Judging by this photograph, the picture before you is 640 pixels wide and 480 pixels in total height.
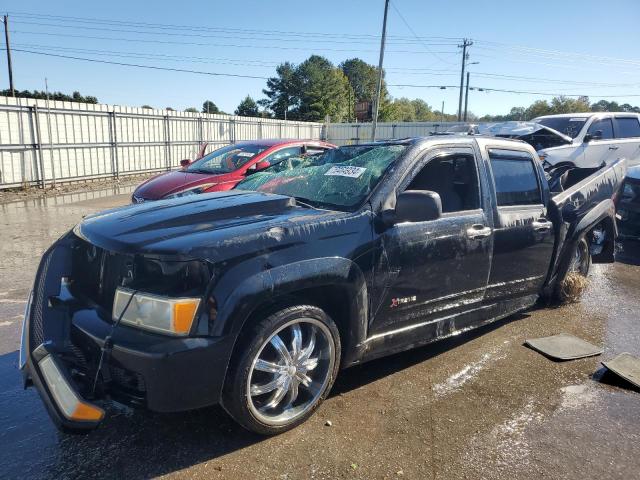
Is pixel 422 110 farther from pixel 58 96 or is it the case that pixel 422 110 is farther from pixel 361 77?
pixel 58 96

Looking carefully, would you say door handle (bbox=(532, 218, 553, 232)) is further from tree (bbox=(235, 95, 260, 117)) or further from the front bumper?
tree (bbox=(235, 95, 260, 117))

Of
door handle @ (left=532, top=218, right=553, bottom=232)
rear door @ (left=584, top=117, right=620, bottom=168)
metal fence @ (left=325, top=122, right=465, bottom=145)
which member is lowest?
door handle @ (left=532, top=218, right=553, bottom=232)

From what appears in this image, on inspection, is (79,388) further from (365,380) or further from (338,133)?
(338,133)

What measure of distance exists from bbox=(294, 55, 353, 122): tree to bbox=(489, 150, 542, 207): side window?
239ft

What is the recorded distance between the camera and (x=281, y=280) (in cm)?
260

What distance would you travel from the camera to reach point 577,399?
3.37 metres

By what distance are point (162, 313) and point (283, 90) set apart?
8805 cm

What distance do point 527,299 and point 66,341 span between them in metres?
3.72

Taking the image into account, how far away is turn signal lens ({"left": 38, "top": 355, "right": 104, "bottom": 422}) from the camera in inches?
90.7

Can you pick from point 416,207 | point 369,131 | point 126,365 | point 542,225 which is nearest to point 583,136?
point 542,225

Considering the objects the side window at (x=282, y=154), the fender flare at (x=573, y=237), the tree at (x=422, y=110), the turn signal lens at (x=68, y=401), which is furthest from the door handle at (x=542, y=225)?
the tree at (x=422, y=110)

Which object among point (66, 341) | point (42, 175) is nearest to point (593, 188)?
point (66, 341)

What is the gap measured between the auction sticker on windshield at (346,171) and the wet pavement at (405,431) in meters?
1.46

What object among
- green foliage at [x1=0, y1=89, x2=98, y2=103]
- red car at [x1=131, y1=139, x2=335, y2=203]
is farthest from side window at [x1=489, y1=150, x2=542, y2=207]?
green foliage at [x1=0, y1=89, x2=98, y2=103]
